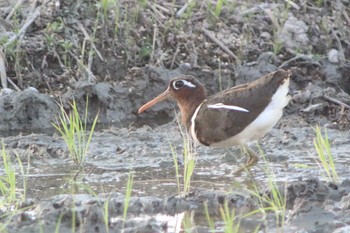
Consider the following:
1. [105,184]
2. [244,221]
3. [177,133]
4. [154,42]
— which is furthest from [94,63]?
[244,221]

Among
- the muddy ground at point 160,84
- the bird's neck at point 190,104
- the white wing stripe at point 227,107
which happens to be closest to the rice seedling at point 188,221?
the muddy ground at point 160,84

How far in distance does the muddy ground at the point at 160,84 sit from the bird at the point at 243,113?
0.24 m

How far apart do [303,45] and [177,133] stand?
6.96 ft

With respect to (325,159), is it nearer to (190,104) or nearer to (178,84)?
(190,104)

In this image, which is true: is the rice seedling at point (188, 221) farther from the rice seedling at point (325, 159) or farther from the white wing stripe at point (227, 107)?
the white wing stripe at point (227, 107)

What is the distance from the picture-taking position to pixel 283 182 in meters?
7.23

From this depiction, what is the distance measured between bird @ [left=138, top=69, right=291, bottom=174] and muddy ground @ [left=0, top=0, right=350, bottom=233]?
24cm

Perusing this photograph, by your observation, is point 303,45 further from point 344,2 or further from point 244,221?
point 244,221

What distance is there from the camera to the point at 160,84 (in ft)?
32.3

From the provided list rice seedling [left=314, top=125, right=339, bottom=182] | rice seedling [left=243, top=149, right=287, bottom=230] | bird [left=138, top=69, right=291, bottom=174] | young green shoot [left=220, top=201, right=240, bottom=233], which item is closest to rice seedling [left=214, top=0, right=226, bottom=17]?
bird [left=138, top=69, right=291, bottom=174]

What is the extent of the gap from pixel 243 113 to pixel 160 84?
2.29 m

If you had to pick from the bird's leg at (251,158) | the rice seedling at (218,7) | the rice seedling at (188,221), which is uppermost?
the rice seedling at (218,7)

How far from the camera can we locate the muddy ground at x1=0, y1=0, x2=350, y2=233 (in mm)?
7266

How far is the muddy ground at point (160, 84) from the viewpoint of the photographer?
7.27m
